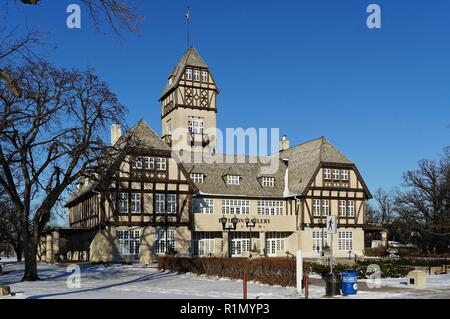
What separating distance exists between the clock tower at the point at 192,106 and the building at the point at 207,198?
11 cm

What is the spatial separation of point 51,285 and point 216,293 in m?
8.69

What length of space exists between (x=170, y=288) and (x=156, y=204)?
843 inches

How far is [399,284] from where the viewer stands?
86.3ft

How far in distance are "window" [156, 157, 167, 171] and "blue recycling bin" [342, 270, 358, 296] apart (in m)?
27.1

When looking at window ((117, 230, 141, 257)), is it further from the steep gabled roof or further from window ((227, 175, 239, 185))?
the steep gabled roof

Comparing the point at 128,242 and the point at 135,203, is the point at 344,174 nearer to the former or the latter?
the point at 135,203

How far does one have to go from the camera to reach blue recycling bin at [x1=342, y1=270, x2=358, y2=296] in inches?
837

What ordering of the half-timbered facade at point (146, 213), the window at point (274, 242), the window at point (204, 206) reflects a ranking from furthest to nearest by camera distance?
the window at point (274, 242), the window at point (204, 206), the half-timbered facade at point (146, 213)

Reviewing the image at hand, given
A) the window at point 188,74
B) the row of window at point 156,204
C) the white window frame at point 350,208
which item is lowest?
the white window frame at point 350,208

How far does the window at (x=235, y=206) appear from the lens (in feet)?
171

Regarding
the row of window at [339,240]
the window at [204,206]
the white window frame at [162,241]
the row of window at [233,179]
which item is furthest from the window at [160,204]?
the row of window at [339,240]

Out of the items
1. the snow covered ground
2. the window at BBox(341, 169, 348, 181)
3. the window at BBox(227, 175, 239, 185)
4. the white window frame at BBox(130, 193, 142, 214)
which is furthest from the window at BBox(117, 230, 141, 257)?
the window at BBox(341, 169, 348, 181)

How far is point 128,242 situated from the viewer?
147 feet

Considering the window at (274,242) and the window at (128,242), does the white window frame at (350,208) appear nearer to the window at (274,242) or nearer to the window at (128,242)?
the window at (274,242)
